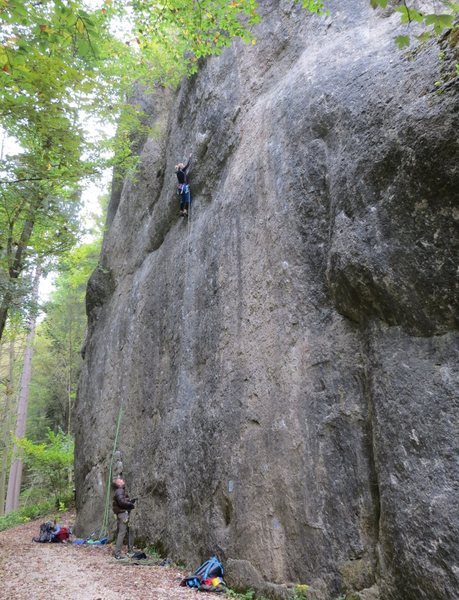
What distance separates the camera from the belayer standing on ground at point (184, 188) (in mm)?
11766

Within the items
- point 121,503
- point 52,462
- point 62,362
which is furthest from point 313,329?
point 62,362

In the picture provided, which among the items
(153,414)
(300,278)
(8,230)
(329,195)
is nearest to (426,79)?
(329,195)

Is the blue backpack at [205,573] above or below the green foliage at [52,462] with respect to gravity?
below

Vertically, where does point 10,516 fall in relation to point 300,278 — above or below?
below

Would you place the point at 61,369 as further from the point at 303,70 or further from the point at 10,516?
the point at 303,70

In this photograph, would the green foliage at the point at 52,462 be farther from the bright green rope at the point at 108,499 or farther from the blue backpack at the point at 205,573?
the blue backpack at the point at 205,573

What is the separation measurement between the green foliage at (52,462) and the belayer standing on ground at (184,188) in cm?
1177

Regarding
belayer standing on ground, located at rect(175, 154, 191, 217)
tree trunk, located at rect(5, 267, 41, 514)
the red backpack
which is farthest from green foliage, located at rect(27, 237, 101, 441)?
belayer standing on ground, located at rect(175, 154, 191, 217)

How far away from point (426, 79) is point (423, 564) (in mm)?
5447

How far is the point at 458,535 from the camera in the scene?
4.37 m

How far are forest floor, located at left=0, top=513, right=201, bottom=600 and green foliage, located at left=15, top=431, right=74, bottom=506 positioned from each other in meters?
6.91

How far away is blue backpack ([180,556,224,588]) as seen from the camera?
7.14m

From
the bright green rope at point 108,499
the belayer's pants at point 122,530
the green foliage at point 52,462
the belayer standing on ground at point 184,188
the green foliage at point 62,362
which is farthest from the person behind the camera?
the green foliage at point 62,362

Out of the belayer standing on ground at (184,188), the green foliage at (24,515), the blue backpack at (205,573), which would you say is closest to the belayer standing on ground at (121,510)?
the blue backpack at (205,573)
